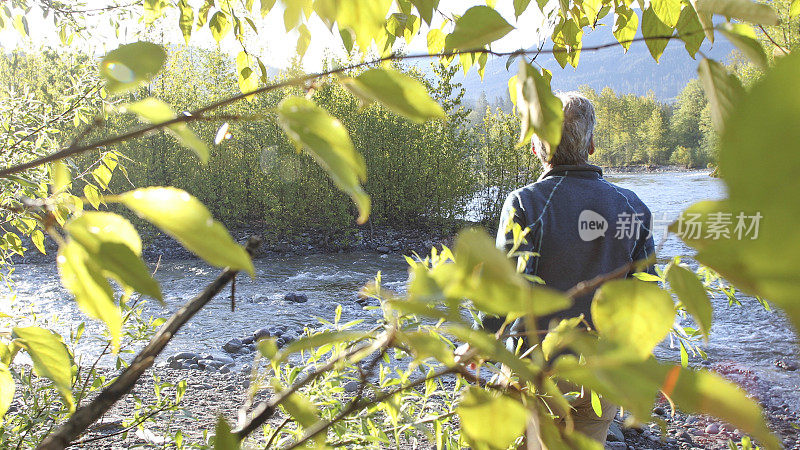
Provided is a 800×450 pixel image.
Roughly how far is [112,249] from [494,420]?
19 centimetres

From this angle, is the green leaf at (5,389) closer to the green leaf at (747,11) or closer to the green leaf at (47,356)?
the green leaf at (47,356)

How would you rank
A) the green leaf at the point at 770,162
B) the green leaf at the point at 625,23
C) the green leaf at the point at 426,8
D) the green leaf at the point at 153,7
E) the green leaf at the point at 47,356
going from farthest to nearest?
the green leaf at the point at 153,7 < the green leaf at the point at 625,23 < the green leaf at the point at 426,8 < the green leaf at the point at 47,356 < the green leaf at the point at 770,162

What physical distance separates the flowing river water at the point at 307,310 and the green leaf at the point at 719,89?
2740 mm

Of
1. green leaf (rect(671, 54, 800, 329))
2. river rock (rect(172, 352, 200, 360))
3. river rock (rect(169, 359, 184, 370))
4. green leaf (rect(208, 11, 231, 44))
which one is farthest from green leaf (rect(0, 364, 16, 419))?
river rock (rect(172, 352, 200, 360))

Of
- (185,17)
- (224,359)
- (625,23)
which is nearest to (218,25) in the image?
(185,17)

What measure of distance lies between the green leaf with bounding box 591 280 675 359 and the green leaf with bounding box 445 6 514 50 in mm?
151

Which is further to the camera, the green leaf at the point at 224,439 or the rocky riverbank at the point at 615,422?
the rocky riverbank at the point at 615,422

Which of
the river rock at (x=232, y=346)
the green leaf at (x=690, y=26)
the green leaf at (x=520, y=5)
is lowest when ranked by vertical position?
the river rock at (x=232, y=346)

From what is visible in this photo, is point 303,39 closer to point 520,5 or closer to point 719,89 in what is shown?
point 520,5

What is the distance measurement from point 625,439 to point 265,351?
3.28 m

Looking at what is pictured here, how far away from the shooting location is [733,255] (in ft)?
0.41

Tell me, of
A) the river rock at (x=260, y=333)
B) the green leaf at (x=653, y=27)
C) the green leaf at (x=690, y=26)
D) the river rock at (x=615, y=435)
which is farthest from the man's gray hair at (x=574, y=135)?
the river rock at (x=260, y=333)

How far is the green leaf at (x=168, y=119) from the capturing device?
0.90 feet

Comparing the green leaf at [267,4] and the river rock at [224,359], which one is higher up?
the green leaf at [267,4]
